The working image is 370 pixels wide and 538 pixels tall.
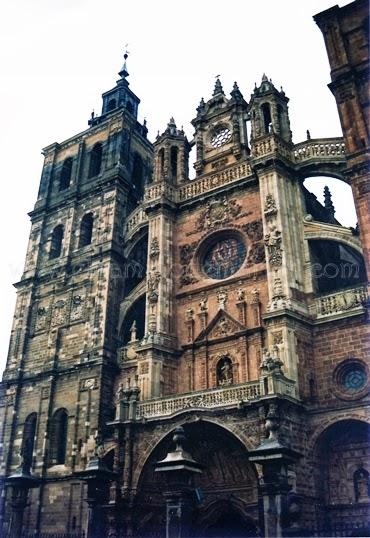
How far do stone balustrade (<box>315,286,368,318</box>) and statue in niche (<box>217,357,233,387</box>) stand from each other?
14.6ft

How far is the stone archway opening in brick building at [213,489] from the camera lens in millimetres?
19703

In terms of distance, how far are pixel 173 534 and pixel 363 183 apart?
14.8 m

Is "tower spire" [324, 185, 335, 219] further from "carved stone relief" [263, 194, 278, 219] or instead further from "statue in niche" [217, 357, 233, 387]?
"statue in niche" [217, 357, 233, 387]

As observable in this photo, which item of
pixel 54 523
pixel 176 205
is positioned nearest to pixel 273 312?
pixel 176 205

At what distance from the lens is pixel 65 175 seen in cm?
3728

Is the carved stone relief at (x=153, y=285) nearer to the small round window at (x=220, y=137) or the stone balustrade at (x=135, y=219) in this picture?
the stone balustrade at (x=135, y=219)

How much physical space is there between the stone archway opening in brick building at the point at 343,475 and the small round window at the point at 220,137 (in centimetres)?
1639

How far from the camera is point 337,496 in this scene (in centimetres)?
1908

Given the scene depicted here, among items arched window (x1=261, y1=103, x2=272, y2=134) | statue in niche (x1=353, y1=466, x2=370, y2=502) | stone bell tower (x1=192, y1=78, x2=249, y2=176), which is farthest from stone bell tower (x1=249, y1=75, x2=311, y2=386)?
statue in niche (x1=353, y1=466, x2=370, y2=502)

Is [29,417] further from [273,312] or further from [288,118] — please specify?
[288,118]

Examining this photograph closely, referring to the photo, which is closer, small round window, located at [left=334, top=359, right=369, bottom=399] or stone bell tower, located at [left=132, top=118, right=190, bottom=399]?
small round window, located at [left=334, top=359, right=369, bottom=399]

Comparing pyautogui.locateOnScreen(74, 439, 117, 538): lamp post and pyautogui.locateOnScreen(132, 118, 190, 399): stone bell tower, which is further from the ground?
pyautogui.locateOnScreen(132, 118, 190, 399): stone bell tower

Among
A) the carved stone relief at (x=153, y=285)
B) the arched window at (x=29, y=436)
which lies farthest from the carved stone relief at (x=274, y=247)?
the arched window at (x=29, y=436)

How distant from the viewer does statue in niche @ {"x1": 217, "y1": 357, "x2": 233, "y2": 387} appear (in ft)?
76.1
